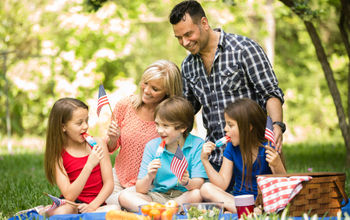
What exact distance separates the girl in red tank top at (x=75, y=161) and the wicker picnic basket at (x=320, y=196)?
4.60 ft

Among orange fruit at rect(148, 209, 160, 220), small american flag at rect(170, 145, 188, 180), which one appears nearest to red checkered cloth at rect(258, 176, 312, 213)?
small american flag at rect(170, 145, 188, 180)

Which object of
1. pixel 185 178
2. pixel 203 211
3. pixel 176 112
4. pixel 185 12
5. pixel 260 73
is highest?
pixel 185 12

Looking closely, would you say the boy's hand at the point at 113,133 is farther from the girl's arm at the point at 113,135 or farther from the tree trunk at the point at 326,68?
the tree trunk at the point at 326,68

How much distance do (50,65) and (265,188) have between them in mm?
11094

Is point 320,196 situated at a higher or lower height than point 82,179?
lower

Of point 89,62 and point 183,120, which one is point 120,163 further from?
point 89,62

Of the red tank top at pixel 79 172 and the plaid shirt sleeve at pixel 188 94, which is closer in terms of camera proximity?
the red tank top at pixel 79 172

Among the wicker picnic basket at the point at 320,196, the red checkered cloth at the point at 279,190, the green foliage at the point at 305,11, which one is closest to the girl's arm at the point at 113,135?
the red checkered cloth at the point at 279,190

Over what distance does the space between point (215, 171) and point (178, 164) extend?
340 mm

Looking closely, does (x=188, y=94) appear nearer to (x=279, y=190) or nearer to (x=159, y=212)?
(x=279, y=190)

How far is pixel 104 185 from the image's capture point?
383 cm

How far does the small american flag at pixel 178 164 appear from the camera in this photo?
3.64 meters

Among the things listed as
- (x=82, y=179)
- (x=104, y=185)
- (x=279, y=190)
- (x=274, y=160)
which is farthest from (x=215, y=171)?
(x=82, y=179)

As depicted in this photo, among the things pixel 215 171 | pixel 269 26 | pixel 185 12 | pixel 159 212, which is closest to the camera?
pixel 159 212
